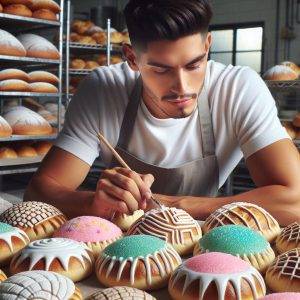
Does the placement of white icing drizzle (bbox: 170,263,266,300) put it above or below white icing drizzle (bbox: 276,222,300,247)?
above

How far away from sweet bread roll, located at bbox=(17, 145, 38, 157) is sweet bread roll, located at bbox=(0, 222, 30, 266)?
2.85 meters

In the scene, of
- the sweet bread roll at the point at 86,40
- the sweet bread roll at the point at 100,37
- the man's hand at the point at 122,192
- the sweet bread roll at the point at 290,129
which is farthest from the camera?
the sweet bread roll at the point at 100,37

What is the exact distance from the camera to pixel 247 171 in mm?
4961

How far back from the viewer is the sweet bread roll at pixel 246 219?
1015mm

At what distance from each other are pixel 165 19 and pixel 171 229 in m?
0.60

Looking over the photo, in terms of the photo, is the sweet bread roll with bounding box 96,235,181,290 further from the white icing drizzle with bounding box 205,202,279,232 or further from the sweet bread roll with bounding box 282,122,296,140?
the sweet bread roll with bounding box 282,122,296,140

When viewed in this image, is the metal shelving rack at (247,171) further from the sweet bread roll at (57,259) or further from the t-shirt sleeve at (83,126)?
the sweet bread roll at (57,259)

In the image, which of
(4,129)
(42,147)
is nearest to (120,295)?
(4,129)

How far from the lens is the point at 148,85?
1.37 meters

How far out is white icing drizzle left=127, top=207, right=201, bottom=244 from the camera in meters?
0.96

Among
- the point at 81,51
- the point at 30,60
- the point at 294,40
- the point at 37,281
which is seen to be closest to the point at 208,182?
the point at 37,281

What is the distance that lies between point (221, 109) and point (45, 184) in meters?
0.61

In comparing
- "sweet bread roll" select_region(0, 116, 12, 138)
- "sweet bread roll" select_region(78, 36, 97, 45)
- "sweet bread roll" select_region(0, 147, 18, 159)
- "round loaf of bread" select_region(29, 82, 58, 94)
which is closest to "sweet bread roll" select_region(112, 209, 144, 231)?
"sweet bread roll" select_region(0, 116, 12, 138)

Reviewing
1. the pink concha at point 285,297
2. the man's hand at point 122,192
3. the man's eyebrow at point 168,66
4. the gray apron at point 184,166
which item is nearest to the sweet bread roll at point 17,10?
the gray apron at point 184,166
